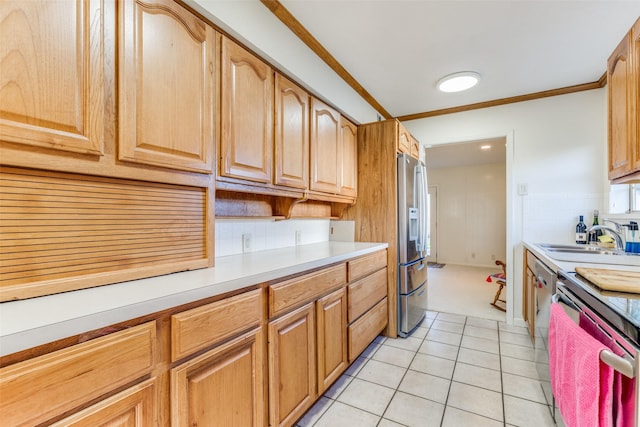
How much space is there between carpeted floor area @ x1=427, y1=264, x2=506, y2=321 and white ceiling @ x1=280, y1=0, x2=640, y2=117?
7.83 feet

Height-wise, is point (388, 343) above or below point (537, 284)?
below

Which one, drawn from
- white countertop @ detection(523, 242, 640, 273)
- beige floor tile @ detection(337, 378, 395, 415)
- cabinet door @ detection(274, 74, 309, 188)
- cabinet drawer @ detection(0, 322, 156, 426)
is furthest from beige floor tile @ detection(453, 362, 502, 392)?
cabinet drawer @ detection(0, 322, 156, 426)

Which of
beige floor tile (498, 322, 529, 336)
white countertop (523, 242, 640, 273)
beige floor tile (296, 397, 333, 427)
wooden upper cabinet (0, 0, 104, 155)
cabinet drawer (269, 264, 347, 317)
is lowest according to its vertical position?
beige floor tile (296, 397, 333, 427)

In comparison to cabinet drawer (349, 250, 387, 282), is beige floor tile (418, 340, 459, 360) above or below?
below

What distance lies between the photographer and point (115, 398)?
776 mm

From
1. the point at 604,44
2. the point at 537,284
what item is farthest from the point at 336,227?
the point at 604,44

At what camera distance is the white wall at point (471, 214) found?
5969 millimetres

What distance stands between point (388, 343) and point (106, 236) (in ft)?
7.49

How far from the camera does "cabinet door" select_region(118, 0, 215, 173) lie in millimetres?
1057

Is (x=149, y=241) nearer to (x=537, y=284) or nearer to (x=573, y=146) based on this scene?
(x=537, y=284)

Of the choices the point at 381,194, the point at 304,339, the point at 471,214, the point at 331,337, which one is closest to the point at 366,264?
the point at 331,337

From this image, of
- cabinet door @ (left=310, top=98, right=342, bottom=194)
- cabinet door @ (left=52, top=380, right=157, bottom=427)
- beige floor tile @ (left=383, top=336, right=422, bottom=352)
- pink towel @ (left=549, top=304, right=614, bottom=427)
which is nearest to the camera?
cabinet door @ (left=52, top=380, right=157, bottom=427)

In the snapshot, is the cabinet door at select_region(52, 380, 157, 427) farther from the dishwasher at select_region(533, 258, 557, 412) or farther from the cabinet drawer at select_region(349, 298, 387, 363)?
the dishwasher at select_region(533, 258, 557, 412)

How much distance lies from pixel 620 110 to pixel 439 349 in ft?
6.50
